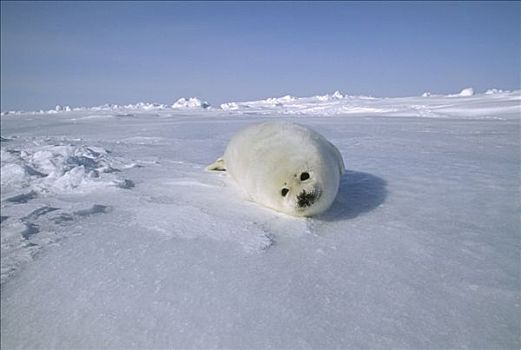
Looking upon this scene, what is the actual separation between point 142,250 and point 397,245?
4.07 ft

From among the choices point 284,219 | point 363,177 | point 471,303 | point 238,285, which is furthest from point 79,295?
point 363,177

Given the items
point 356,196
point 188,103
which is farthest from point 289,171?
point 188,103

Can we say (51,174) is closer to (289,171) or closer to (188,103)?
(289,171)

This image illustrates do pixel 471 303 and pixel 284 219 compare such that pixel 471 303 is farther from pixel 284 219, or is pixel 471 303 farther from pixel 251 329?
pixel 284 219

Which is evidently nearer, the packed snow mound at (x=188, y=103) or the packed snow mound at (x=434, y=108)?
the packed snow mound at (x=434, y=108)

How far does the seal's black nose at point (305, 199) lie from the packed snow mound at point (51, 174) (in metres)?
1.30

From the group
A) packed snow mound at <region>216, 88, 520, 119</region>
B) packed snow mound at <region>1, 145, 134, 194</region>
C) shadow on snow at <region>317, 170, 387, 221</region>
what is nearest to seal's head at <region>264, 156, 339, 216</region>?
shadow on snow at <region>317, 170, 387, 221</region>

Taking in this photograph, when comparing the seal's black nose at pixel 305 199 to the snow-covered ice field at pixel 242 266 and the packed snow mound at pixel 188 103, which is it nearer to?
the snow-covered ice field at pixel 242 266

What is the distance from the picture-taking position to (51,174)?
2584 millimetres

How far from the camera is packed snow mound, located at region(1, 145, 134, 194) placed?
2.34 m

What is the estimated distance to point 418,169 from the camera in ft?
12.3

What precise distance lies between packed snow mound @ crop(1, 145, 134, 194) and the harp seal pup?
951mm

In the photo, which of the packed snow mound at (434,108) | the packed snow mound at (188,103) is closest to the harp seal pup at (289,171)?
the packed snow mound at (434,108)

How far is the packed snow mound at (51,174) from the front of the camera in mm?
2339
